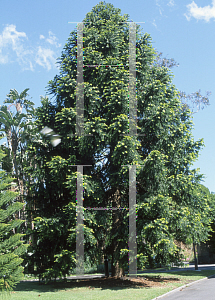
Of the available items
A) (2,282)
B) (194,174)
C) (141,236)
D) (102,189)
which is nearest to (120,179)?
(102,189)

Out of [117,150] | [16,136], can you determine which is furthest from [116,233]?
[16,136]

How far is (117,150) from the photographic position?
1396cm

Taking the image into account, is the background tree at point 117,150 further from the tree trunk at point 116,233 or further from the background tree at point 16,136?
the background tree at point 16,136

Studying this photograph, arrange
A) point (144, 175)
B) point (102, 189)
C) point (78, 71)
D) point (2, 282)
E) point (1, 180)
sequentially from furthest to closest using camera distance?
point (78, 71) < point (102, 189) < point (144, 175) < point (1, 180) < point (2, 282)

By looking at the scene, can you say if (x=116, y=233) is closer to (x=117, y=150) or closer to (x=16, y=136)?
(x=117, y=150)

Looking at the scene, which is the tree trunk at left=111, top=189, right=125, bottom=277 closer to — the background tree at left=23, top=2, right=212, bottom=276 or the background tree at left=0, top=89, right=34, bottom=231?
the background tree at left=23, top=2, right=212, bottom=276

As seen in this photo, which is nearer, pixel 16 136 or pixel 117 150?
pixel 117 150

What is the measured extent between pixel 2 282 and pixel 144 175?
811 cm

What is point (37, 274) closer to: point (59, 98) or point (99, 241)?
point (99, 241)

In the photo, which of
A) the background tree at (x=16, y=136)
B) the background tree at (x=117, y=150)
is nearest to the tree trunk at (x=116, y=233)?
the background tree at (x=117, y=150)

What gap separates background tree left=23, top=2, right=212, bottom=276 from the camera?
13.8m

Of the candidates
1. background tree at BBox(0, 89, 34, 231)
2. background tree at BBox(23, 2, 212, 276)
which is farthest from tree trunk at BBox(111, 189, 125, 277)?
background tree at BBox(0, 89, 34, 231)

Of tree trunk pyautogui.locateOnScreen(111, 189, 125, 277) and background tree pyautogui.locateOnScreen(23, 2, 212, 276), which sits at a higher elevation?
background tree pyautogui.locateOnScreen(23, 2, 212, 276)

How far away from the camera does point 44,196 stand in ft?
53.3
